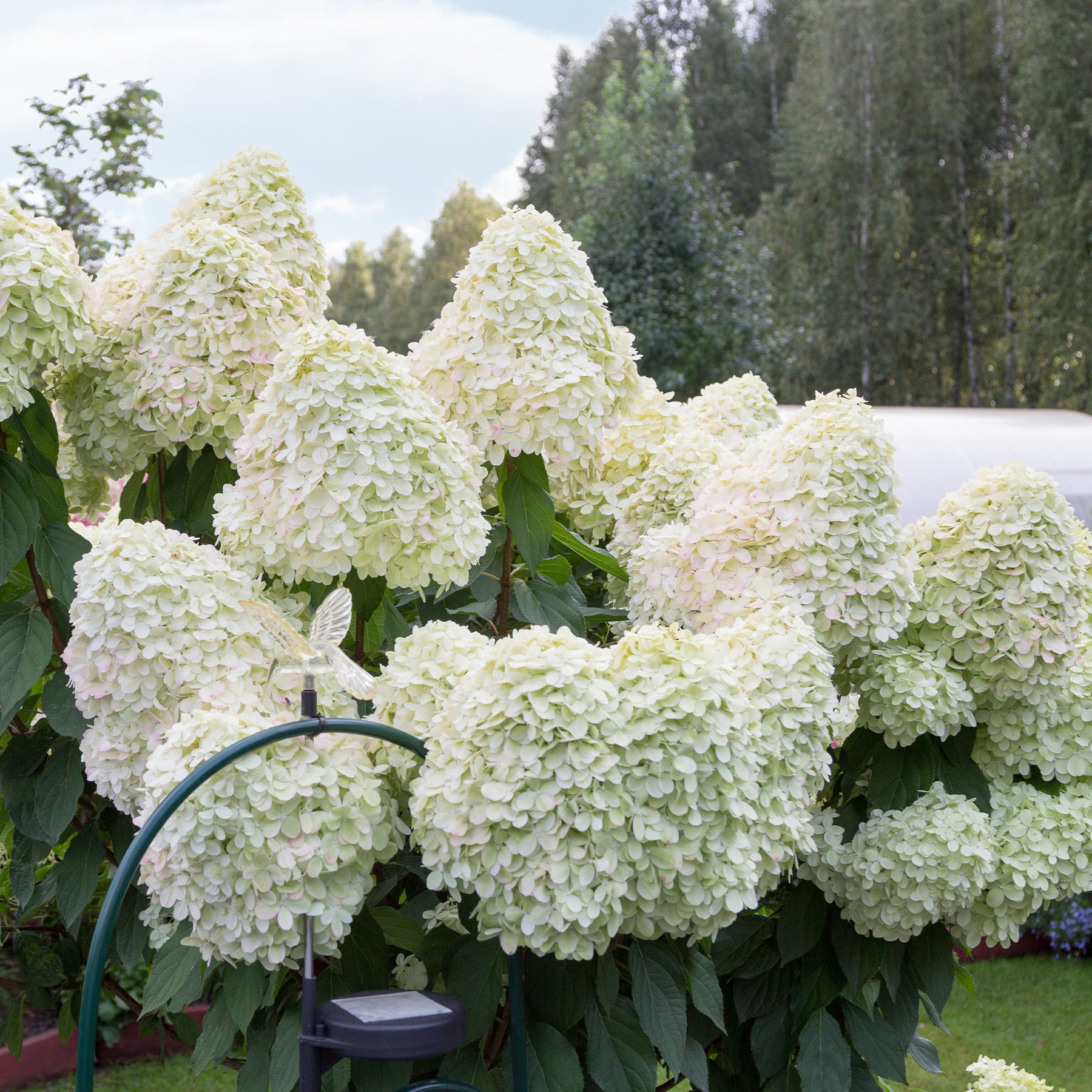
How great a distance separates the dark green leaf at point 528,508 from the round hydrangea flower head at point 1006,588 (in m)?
0.49

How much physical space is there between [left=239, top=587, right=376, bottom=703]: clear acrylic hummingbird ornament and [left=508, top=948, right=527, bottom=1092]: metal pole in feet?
1.08

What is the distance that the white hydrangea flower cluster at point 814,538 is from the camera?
1.38m

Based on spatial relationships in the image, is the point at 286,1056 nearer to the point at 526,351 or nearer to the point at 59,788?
the point at 59,788

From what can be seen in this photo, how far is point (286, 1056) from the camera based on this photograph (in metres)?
Result: 1.23

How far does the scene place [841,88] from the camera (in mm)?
19219

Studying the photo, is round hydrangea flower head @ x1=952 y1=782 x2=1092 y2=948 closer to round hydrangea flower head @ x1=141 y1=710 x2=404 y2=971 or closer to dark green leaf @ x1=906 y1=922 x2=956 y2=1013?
dark green leaf @ x1=906 y1=922 x2=956 y2=1013

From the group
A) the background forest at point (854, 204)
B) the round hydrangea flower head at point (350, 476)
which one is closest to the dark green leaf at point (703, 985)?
the round hydrangea flower head at point (350, 476)

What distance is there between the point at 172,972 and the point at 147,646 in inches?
15.9

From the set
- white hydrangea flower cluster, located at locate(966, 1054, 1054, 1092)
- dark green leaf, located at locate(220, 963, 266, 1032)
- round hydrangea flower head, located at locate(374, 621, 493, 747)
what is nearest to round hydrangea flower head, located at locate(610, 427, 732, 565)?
round hydrangea flower head, located at locate(374, 621, 493, 747)

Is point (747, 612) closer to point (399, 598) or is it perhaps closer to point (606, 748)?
point (606, 748)

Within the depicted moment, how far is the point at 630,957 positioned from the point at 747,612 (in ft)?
1.39

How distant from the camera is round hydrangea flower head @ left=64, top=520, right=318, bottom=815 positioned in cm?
124

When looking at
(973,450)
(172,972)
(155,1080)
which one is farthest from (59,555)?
(973,450)

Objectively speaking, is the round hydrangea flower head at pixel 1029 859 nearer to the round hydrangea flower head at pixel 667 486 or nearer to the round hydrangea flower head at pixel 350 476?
the round hydrangea flower head at pixel 667 486
